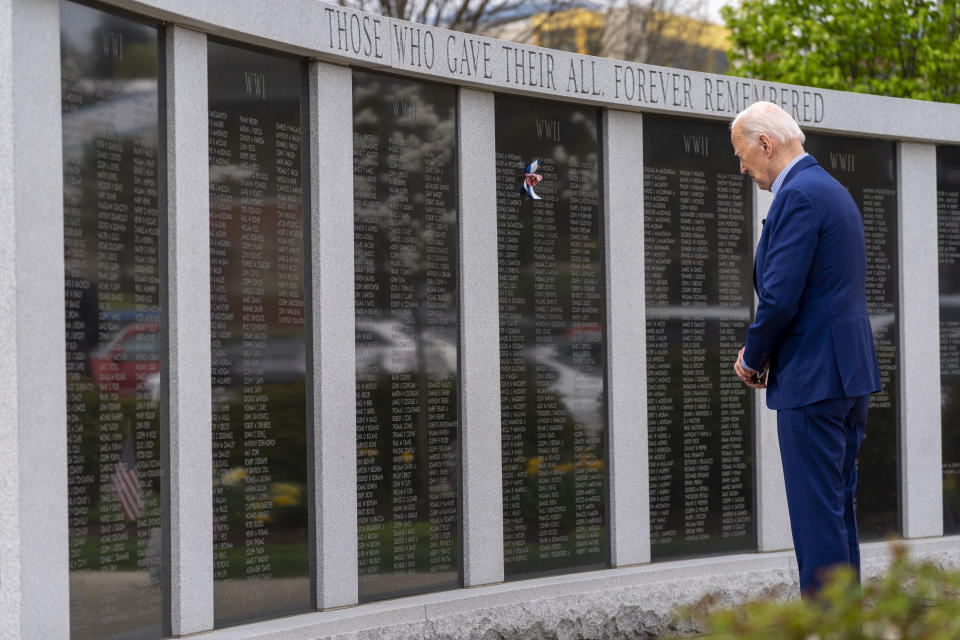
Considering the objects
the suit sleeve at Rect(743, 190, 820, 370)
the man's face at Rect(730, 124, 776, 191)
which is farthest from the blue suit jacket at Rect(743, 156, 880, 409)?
the man's face at Rect(730, 124, 776, 191)

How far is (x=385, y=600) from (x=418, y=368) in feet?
3.81

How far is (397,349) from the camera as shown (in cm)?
573

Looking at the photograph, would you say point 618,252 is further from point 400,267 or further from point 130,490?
point 130,490

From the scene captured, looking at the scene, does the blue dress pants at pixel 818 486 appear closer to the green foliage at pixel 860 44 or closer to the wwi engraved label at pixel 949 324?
the wwi engraved label at pixel 949 324

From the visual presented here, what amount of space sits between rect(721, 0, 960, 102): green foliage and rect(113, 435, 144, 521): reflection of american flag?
10868 mm

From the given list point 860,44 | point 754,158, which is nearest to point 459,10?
point 860,44

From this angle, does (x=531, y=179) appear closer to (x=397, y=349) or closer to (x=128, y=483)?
(x=397, y=349)

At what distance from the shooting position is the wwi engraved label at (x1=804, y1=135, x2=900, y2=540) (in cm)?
753

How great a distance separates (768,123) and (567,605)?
2.82 m

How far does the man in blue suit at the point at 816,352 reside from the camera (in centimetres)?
415

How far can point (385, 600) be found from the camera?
18.5 feet

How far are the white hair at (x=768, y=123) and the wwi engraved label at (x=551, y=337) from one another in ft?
6.39

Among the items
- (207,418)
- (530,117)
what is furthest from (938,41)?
(207,418)

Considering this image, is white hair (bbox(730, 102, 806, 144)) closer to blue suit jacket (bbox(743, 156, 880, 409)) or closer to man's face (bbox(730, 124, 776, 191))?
man's face (bbox(730, 124, 776, 191))
